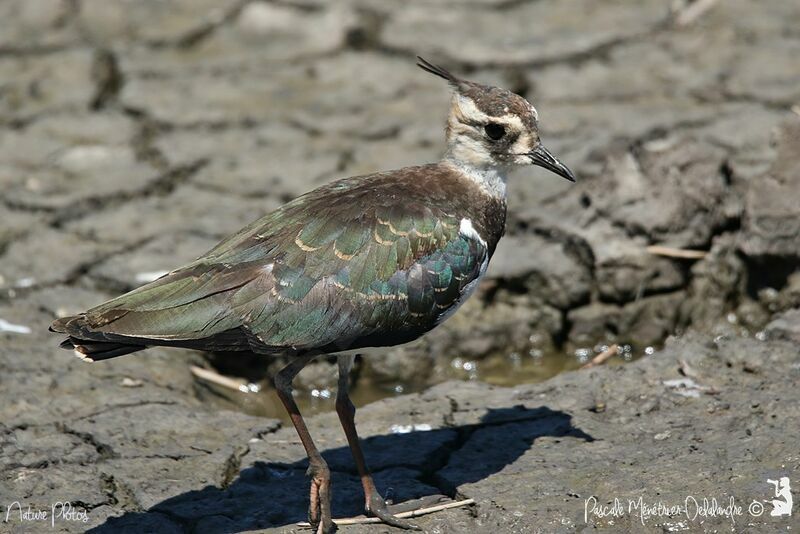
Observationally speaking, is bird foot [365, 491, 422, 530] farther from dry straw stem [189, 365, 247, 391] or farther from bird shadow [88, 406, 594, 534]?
dry straw stem [189, 365, 247, 391]

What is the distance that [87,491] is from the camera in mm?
4324

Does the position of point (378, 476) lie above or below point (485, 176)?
below

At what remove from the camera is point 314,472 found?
162 inches

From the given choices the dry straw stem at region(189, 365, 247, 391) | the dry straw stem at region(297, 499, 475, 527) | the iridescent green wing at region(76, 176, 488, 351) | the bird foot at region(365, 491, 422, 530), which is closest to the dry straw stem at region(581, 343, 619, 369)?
the iridescent green wing at region(76, 176, 488, 351)

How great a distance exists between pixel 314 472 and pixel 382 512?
28 cm

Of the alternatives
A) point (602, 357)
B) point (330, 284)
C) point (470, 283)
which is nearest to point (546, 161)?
point (470, 283)

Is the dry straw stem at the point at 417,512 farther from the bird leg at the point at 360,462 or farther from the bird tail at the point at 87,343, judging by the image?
the bird tail at the point at 87,343

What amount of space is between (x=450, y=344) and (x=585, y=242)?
85 centimetres

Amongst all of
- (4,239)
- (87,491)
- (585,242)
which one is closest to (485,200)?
(585,242)

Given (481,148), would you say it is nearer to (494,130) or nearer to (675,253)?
(494,130)

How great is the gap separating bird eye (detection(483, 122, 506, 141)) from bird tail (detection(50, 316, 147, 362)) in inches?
61.7

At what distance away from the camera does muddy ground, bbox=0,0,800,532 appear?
4348mm

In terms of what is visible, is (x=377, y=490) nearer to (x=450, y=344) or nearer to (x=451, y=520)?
(x=451, y=520)

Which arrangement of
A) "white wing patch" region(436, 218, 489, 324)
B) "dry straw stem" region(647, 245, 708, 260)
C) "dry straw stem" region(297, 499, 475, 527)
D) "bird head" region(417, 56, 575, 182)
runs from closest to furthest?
"dry straw stem" region(297, 499, 475, 527), "white wing patch" region(436, 218, 489, 324), "bird head" region(417, 56, 575, 182), "dry straw stem" region(647, 245, 708, 260)
